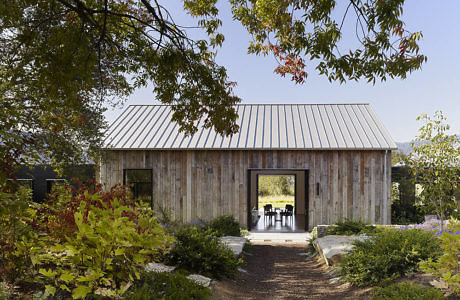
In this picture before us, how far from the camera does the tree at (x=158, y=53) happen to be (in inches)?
179

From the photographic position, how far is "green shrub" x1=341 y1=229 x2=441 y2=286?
17.5 ft

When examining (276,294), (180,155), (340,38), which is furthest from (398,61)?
(180,155)

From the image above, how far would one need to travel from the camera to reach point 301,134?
41.0 ft

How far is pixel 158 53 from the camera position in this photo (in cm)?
658

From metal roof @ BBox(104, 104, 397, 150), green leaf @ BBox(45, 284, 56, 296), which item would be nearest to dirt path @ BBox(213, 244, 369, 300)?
green leaf @ BBox(45, 284, 56, 296)

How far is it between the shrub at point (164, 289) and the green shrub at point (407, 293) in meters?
2.10

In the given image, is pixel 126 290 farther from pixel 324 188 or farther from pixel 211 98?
pixel 324 188

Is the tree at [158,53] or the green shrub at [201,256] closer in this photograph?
the tree at [158,53]

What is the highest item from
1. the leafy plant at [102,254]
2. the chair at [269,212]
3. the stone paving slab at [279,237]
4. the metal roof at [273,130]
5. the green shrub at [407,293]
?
the metal roof at [273,130]

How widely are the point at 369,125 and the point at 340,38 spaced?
893 cm

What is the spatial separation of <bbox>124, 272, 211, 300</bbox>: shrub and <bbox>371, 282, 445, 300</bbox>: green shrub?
210 cm

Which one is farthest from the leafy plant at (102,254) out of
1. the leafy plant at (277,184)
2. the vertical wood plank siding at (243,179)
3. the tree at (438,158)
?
the leafy plant at (277,184)

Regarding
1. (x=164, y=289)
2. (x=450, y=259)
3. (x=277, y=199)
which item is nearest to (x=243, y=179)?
(x=164, y=289)

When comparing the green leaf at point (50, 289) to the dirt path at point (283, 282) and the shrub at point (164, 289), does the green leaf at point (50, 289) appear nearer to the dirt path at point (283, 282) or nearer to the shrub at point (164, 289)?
the shrub at point (164, 289)
